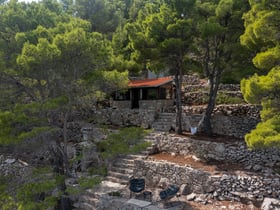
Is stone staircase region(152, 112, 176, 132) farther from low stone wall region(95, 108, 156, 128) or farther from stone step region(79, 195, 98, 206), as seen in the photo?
stone step region(79, 195, 98, 206)

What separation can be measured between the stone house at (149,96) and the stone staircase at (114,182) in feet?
15.0

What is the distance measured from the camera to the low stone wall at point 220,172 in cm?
909

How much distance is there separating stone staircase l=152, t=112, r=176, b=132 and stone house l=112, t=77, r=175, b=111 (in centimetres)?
113

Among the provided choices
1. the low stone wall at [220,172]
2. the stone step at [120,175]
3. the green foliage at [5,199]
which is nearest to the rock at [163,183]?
the low stone wall at [220,172]

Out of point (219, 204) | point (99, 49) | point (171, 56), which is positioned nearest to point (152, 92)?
point (171, 56)

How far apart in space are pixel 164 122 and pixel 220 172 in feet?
19.2

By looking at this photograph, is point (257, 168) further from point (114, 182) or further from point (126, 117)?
point (126, 117)

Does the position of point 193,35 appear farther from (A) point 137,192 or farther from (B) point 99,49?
(A) point 137,192

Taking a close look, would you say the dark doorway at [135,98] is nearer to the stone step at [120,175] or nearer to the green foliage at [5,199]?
the stone step at [120,175]

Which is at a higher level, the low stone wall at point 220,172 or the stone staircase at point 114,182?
the low stone wall at point 220,172

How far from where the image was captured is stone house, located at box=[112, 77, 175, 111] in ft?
58.6

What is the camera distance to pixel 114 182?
11.5 meters

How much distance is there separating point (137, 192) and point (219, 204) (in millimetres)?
2893

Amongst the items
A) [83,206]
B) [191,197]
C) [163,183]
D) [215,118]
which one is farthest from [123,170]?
[215,118]
